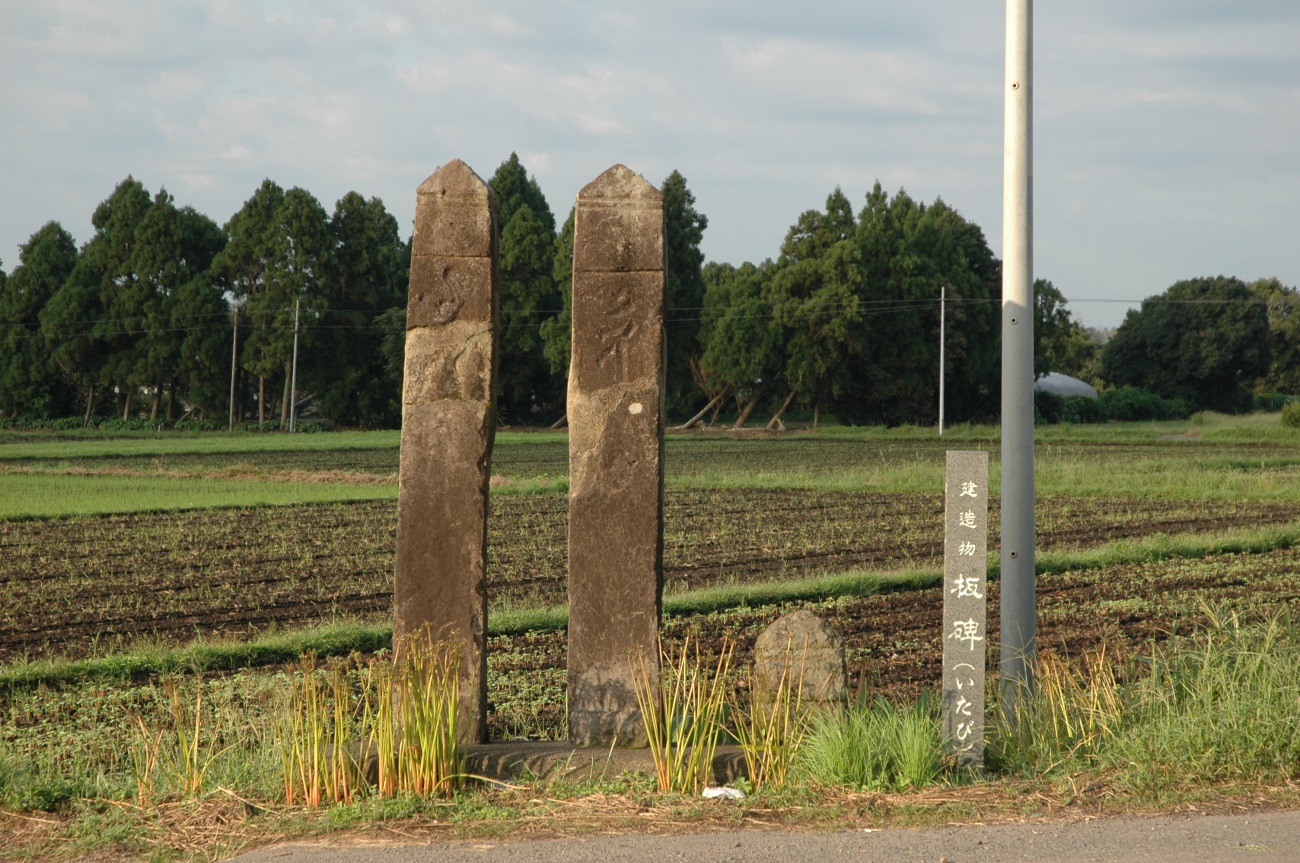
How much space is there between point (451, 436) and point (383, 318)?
53.0 meters

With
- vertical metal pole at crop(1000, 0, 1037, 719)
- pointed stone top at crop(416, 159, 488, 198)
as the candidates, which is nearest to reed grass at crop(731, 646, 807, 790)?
vertical metal pole at crop(1000, 0, 1037, 719)

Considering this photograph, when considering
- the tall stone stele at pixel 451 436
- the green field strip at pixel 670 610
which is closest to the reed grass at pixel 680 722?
the tall stone stele at pixel 451 436

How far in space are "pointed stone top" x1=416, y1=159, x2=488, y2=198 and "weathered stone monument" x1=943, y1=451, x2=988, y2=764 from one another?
2812mm

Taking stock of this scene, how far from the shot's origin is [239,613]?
12.1 m

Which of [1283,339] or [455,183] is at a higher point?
[1283,339]

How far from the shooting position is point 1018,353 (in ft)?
21.8

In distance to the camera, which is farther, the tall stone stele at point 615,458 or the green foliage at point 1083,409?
the green foliage at point 1083,409

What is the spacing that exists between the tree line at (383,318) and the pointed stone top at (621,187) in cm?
4775

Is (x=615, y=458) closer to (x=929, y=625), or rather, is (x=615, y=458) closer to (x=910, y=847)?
(x=910, y=847)

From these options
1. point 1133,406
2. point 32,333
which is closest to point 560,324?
point 32,333

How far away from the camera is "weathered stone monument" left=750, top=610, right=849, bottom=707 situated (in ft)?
19.7

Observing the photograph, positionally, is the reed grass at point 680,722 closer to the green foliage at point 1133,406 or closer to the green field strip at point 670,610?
the green field strip at point 670,610

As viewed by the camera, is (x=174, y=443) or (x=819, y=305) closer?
(x=174, y=443)

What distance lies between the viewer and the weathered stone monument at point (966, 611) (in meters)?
5.82
